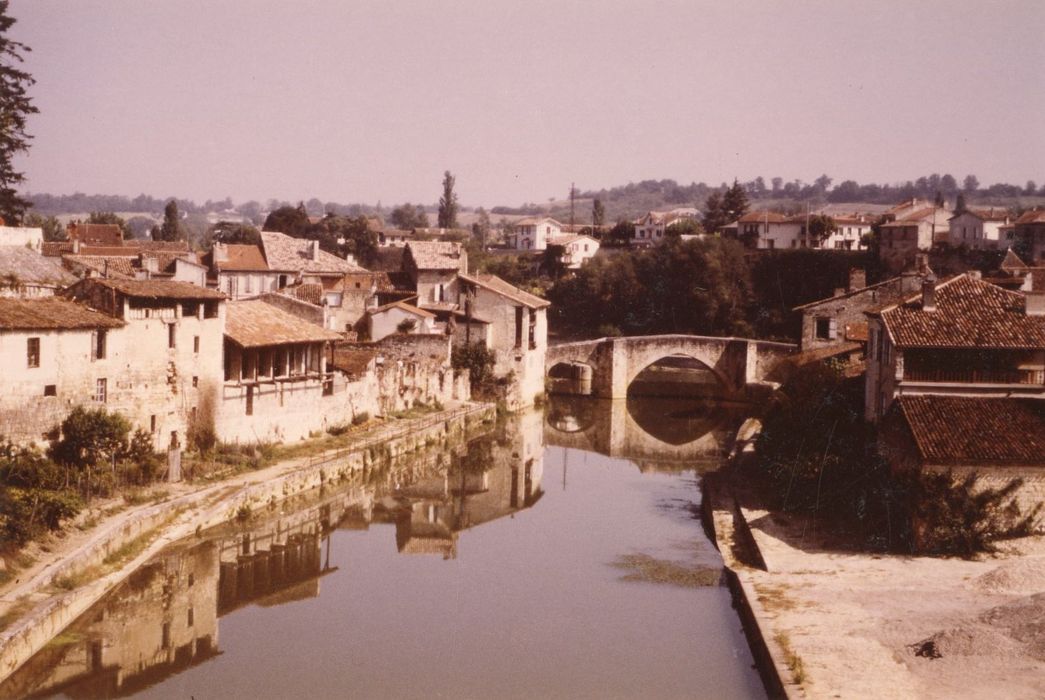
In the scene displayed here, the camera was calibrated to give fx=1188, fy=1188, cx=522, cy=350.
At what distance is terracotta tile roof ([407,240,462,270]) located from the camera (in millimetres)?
55844

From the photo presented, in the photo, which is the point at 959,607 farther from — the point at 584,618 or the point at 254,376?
the point at 254,376

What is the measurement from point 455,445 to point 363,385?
4292 millimetres

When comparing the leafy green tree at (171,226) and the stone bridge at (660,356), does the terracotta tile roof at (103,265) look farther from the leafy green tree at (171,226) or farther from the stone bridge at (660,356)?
the leafy green tree at (171,226)

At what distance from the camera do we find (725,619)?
907 inches

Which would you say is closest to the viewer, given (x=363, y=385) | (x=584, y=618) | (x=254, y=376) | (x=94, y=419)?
(x=584, y=618)

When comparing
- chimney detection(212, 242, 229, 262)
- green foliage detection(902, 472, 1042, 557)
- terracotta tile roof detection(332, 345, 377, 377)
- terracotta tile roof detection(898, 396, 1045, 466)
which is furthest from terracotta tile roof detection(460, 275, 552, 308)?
green foliage detection(902, 472, 1042, 557)

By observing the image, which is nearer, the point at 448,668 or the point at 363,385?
the point at 448,668

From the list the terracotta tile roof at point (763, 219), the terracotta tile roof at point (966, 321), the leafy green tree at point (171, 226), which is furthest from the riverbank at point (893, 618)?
the leafy green tree at point (171, 226)

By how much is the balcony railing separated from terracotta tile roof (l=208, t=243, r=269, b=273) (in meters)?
39.7

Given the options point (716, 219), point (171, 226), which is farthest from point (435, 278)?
point (716, 219)

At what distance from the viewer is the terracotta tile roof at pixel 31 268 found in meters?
31.5

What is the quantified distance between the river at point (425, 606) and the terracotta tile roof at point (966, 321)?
6986 mm

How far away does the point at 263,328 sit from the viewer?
36.3 meters

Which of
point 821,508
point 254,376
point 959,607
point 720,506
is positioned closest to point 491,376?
point 254,376
